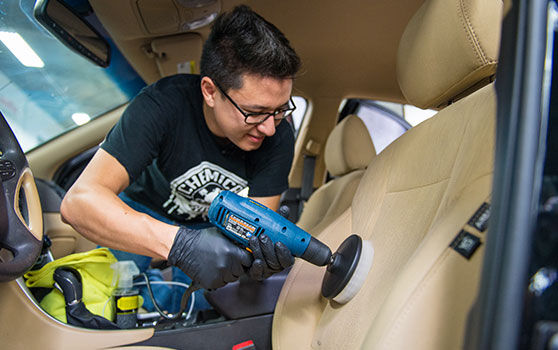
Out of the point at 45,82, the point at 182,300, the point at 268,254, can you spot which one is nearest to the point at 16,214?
the point at 182,300

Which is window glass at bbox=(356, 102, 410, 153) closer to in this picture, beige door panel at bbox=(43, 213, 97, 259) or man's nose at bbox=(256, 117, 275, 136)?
man's nose at bbox=(256, 117, 275, 136)

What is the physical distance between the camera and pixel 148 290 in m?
1.37

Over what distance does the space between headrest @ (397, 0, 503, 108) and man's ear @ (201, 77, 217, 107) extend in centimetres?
67

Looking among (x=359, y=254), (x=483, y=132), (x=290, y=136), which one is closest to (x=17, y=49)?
(x=290, y=136)

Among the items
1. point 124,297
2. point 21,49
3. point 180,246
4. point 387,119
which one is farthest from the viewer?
point 387,119

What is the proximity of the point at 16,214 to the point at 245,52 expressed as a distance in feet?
2.75

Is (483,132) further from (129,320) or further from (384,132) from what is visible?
(384,132)

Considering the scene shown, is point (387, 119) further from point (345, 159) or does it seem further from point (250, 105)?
point (250, 105)

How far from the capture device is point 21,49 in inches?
57.4

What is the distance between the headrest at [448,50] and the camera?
2.76 ft

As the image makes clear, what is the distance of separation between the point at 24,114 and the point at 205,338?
130cm

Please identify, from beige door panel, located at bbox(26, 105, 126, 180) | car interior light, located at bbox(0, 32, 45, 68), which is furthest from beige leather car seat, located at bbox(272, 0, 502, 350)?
beige door panel, located at bbox(26, 105, 126, 180)

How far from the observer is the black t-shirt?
4.31 ft

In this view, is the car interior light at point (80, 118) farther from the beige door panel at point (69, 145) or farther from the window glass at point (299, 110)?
the window glass at point (299, 110)
